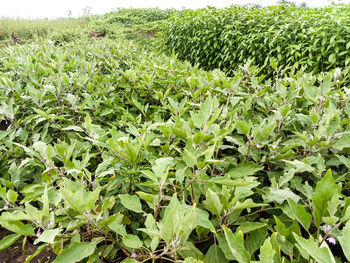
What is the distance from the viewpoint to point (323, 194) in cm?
84

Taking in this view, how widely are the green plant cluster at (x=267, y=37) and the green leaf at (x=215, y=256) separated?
2574 millimetres

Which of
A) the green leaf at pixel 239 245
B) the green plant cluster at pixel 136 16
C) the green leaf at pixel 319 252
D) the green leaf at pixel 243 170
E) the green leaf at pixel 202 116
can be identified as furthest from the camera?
the green plant cluster at pixel 136 16

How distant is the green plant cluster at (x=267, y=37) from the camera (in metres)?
4.51

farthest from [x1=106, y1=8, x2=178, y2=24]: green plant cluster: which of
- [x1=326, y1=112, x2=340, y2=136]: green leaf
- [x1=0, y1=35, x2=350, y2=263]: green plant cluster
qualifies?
[x1=326, y1=112, x2=340, y2=136]: green leaf

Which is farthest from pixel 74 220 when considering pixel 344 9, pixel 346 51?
pixel 344 9

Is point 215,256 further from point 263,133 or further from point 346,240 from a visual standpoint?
point 263,133

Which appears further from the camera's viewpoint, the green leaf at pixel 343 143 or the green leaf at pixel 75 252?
the green leaf at pixel 343 143

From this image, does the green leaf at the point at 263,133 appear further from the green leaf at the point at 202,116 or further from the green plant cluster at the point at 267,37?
the green plant cluster at the point at 267,37

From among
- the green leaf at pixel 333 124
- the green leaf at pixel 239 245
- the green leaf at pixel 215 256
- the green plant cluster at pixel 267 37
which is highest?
the green plant cluster at pixel 267 37

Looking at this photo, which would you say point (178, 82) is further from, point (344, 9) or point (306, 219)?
point (344, 9)

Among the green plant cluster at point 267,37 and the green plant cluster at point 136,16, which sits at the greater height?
the green plant cluster at point 136,16

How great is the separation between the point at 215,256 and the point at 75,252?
49 centimetres

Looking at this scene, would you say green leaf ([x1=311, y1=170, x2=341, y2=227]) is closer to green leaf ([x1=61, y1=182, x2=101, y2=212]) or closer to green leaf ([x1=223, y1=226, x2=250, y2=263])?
green leaf ([x1=223, y1=226, x2=250, y2=263])

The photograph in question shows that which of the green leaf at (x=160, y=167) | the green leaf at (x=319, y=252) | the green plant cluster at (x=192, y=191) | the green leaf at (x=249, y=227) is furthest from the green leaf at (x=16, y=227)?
the green leaf at (x=319, y=252)
